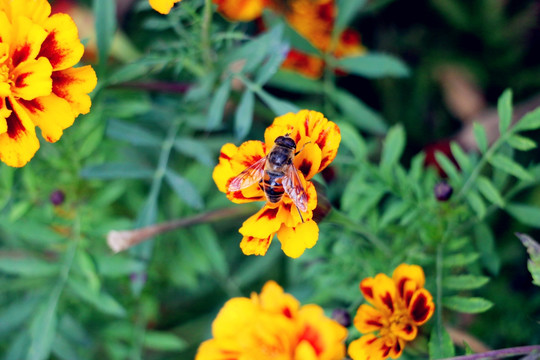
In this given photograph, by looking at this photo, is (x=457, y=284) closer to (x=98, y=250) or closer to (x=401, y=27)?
(x=98, y=250)

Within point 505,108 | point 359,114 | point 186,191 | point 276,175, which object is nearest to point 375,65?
point 359,114

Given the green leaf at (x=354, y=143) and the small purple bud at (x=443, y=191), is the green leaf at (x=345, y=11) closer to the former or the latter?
the green leaf at (x=354, y=143)

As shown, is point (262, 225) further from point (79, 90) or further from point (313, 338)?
point (79, 90)

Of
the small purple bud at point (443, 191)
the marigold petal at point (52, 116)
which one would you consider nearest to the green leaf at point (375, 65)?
the small purple bud at point (443, 191)


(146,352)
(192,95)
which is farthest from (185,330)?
(192,95)

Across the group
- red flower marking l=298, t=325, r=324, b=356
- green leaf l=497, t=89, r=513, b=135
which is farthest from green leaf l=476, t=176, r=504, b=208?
red flower marking l=298, t=325, r=324, b=356
